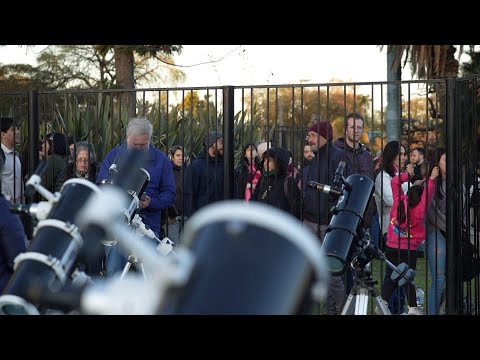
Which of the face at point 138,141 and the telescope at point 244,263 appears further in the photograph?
the face at point 138,141

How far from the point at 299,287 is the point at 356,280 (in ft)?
11.7

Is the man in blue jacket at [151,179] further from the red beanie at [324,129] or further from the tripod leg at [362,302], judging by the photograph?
the tripod leg at [362,302]

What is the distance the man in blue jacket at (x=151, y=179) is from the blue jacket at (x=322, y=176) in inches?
48.6

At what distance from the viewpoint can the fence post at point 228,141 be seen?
799cm

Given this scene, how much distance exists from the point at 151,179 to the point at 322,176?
4.95ft

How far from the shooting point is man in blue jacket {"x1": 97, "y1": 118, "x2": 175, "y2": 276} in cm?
780

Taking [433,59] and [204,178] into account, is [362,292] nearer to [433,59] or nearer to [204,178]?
[204,178]

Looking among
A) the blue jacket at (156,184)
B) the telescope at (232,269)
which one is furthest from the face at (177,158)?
the telescope at (232,269)

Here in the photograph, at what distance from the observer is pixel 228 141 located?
8.06 meters

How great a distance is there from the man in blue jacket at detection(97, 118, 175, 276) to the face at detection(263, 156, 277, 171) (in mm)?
853

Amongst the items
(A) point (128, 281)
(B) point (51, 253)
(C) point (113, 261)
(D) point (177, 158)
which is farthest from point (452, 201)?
(A) point (128, 281)
